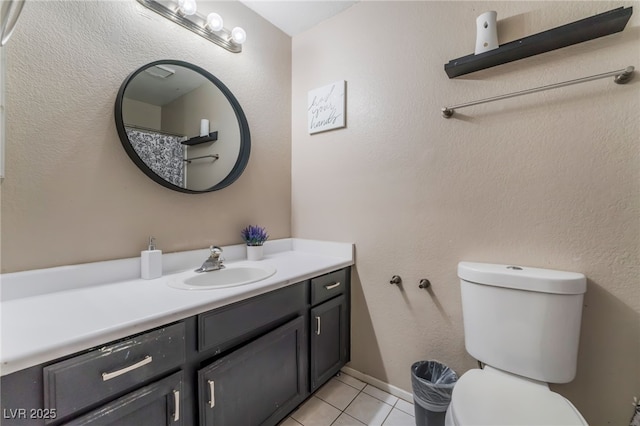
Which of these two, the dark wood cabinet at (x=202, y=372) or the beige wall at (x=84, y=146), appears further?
the beige wall at (x=84, y=146)

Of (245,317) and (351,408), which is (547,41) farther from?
(351,408)

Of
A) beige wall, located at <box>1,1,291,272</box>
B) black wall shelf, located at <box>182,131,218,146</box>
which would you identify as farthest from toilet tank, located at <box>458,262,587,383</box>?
black wall shelf, located at <box>182,131,218,146</box>

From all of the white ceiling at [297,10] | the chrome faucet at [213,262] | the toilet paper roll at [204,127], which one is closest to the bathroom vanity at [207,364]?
the chrome faucet at [213,262]

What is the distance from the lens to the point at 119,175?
46.8 inches

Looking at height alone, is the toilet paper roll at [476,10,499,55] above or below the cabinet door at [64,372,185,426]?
above

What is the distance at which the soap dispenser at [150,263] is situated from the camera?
1192mm

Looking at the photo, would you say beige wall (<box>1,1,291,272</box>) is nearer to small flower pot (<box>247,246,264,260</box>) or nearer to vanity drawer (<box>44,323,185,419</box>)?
small flower pot (<box>247,246,264,260</box>)

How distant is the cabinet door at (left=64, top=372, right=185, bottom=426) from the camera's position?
707mm

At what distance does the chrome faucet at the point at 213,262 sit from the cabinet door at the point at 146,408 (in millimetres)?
550

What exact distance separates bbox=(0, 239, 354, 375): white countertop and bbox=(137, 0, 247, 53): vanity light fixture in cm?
119

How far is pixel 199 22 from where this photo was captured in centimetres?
144

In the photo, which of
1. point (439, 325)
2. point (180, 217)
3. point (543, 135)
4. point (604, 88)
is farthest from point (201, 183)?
point (604, 88)

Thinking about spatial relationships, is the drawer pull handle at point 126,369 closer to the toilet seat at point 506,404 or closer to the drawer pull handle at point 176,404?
the drawer pull handle at point 176,404

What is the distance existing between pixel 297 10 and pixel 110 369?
6.66 feet
